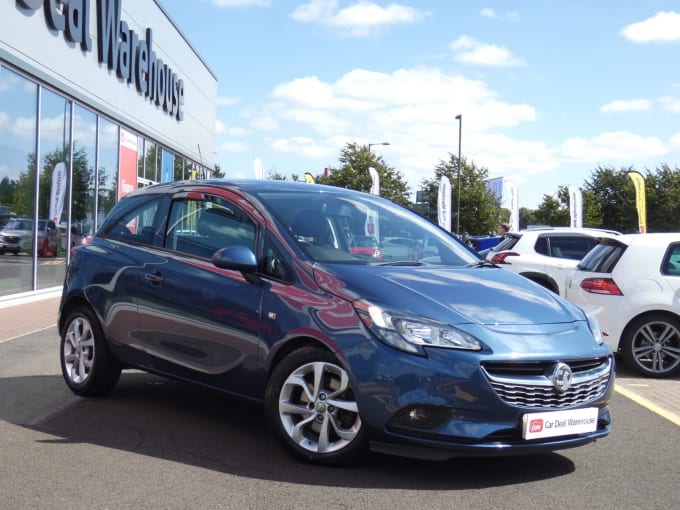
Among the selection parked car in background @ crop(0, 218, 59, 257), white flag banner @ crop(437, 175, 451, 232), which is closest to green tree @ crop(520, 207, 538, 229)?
white flag banner @ crop(437, 175, 451, 232)

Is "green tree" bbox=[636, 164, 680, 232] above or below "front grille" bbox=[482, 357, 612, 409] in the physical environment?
above

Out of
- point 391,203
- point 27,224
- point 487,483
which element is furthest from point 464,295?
point 27,224

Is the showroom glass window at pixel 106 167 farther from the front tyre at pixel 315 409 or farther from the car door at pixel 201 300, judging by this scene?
the front tyre at pixel 315 409

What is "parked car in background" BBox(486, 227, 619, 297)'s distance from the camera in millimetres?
13719

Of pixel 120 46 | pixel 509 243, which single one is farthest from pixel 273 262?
pixel 120 46

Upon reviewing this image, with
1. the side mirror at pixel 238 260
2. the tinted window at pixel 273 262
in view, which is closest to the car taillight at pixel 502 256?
the tinted window at pixel 273 262

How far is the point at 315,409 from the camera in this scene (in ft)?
15.9

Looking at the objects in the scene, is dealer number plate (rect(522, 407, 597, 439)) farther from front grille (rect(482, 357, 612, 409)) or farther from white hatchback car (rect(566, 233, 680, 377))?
white hatchback car (rect(566, 233, 680, 377))

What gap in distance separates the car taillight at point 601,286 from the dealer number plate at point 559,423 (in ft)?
14.7

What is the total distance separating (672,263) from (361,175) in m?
62.2

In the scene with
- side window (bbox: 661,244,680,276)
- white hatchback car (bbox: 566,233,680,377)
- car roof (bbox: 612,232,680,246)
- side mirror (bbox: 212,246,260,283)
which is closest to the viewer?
side mirror (bbox: 212,246,260,283)

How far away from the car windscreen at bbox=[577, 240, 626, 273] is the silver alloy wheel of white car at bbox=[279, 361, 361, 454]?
5.24 metres

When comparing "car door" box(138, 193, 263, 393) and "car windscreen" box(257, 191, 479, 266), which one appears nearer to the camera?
"car door" box(138, 193, 263, 393)

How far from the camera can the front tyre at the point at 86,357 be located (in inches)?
262
